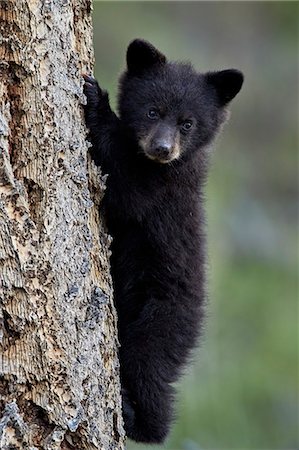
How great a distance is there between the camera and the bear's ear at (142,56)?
6082 millimetres

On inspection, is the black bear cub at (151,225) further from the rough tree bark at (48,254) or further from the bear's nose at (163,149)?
the rough tree bark at (48,254)

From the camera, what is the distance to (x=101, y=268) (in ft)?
16.7

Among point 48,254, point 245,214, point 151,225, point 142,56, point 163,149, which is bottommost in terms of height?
point 245,214

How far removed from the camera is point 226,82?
6.44 metres

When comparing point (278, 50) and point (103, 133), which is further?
point (278, 50)

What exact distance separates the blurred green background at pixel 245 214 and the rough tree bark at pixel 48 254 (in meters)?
5.47

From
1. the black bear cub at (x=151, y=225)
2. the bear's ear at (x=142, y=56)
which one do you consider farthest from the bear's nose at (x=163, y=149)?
the bear's ear at (x=142, y=56)

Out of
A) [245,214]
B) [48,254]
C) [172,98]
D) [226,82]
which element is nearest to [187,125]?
[172,98]

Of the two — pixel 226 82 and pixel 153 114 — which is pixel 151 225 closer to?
pixel 153 114

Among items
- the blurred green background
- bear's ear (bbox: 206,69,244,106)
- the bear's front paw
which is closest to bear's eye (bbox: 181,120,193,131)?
bear's ear (bbox: 206,69,244,106)

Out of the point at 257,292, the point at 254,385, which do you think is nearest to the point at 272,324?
the point at 257,292

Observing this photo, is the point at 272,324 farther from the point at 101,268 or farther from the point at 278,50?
the point at 101,268

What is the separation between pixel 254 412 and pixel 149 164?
8001mm

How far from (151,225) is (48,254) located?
1209 mm
